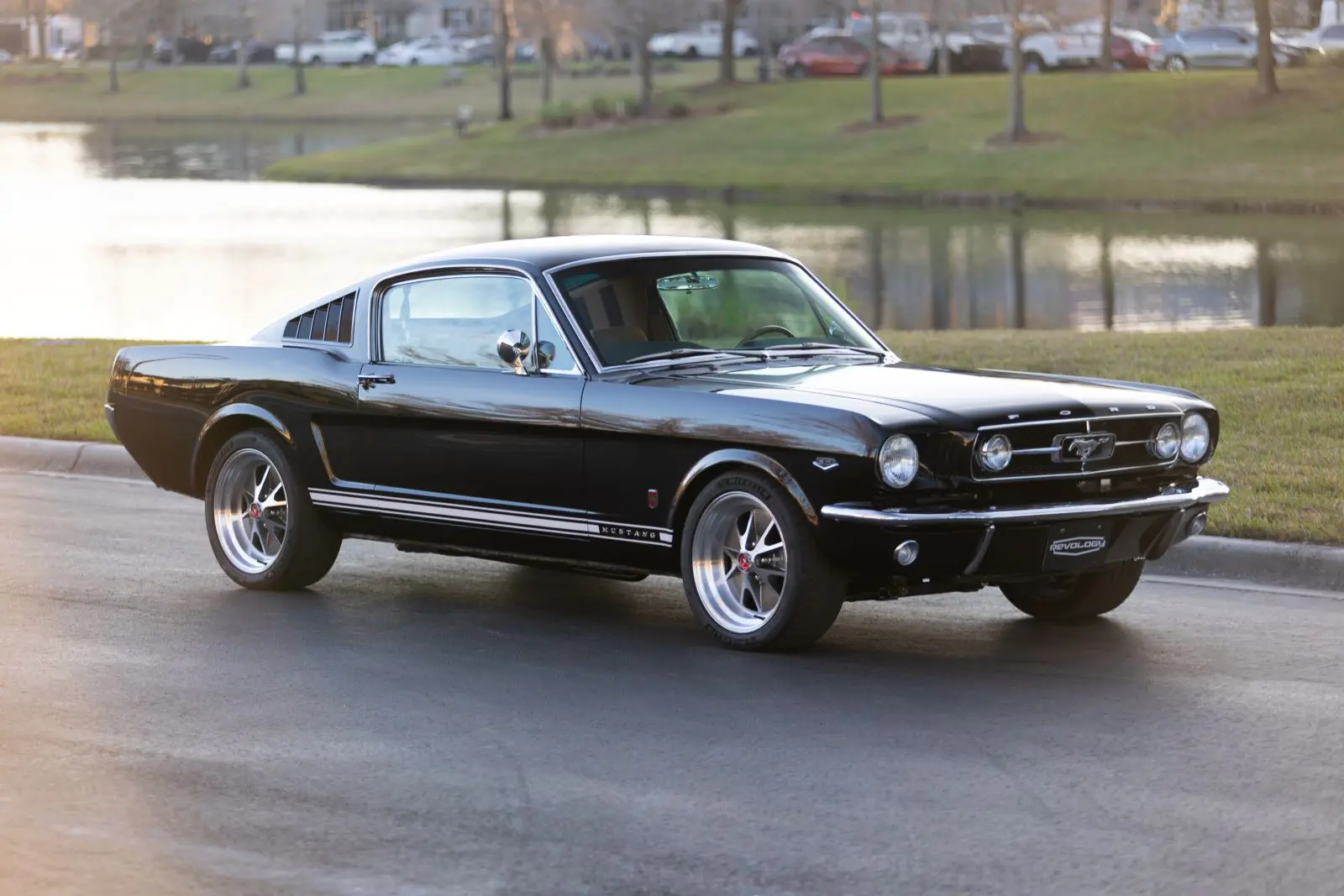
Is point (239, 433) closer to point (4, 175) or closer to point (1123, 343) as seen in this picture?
point (1123, 343)

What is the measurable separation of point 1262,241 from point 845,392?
88.9 ft

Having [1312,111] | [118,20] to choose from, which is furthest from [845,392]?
[118,20]

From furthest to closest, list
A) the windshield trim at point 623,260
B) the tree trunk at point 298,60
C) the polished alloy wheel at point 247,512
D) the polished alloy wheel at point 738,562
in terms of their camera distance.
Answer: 1. the tree trunk at point 298,60
2. the polished alloy wheel at point 247,512
3. the windshield trim at point 623,260
4. the polished alloy wheel at point 738,562

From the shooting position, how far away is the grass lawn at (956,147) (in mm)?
46406

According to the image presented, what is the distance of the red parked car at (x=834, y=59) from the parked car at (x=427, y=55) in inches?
1110

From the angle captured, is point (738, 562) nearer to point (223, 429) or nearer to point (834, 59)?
point (223, 429)

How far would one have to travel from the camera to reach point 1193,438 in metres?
8.12

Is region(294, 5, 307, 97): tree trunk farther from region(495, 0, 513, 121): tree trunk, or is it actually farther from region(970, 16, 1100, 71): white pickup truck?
region(970, 16, 1100, 71): white pickup truck

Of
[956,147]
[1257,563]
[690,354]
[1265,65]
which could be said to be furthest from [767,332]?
[1265,65]

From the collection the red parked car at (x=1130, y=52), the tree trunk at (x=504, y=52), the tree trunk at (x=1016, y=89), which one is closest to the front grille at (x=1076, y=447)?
the tree trunk at (x=1016, y=89)

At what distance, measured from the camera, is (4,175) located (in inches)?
2057

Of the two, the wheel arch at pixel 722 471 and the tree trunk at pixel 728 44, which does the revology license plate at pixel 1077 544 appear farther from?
the tree trunk at pixel 728 44

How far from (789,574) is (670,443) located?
2.28ft

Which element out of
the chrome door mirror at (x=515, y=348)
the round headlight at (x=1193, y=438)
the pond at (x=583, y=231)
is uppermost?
the chrome door mirror at (x=515, y=348)
